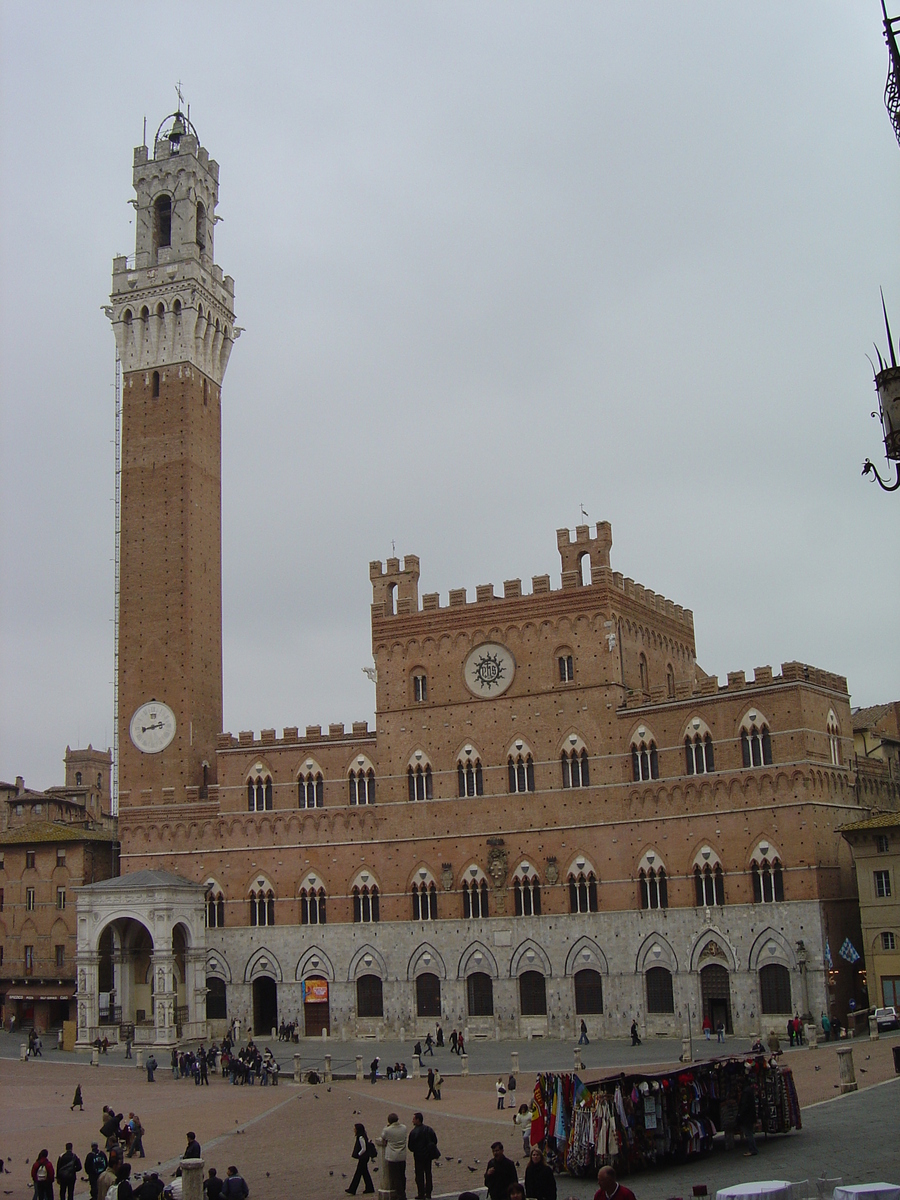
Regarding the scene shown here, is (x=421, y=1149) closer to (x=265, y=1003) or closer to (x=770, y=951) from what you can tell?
(x=770, y=951)

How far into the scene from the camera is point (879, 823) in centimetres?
4319

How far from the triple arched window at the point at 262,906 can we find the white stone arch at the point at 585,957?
1347 centimetres

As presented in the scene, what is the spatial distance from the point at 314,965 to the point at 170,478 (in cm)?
2375

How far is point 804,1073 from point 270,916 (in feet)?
90.6

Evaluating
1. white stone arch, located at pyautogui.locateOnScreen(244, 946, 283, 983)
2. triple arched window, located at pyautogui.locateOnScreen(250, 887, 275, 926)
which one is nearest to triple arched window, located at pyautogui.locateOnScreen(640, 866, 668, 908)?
white stone arch, located at pyautogui.locateOnScreen(244, 946, 283, 983)

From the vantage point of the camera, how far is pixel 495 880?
5012 cm

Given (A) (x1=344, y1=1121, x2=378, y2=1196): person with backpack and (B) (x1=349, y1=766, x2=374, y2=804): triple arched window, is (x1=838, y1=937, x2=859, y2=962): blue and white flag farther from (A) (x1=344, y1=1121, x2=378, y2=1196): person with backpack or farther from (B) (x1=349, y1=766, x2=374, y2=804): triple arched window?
(A) (x1=344, y1=1121, x2=378, y2=1196): person with backpack

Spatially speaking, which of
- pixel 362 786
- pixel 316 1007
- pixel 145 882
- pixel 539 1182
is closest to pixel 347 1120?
pixel 539 1182

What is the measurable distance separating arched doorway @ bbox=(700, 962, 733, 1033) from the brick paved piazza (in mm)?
2597

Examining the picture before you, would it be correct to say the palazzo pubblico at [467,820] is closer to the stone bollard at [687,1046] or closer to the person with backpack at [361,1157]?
the stone bollard at [687,1046]

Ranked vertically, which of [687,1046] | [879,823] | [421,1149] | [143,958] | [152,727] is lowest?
[687,1046]

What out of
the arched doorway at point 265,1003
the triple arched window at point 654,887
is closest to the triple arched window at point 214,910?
the arched doorway at point 265,1003

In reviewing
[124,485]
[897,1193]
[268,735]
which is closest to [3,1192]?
[897,1193]

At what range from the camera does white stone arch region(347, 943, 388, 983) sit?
51.8m
